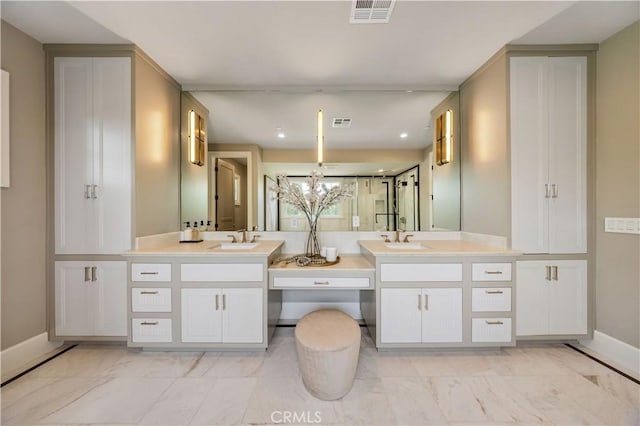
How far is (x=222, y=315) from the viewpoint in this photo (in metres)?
2.13

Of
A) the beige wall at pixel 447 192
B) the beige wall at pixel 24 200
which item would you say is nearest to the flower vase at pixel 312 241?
the beige wall at pixel 447 192

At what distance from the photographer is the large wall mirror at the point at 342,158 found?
9.18 ft

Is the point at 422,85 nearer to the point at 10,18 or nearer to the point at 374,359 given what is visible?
the point at 374,359

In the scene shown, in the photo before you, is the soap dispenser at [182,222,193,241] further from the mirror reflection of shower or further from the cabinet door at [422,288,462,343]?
the cabinet door at [422,288,462,343]

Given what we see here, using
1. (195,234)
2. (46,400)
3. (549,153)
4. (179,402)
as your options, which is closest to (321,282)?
(179,402)

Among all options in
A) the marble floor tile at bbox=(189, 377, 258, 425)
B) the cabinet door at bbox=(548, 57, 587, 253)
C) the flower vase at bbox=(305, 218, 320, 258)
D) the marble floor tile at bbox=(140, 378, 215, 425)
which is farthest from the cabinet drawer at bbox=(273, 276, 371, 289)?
the cabinet door at bbox=(548, 57, 587, 253)

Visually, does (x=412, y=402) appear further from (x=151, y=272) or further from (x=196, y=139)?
(x=196, y=139)

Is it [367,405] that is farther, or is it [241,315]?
[241,315]

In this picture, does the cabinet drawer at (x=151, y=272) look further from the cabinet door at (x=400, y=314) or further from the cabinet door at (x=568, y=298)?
the cabinet door at (x=568, y=298)

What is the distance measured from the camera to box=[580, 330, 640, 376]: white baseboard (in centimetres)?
195

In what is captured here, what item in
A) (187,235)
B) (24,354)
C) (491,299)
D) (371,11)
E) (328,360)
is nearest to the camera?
(328,360)

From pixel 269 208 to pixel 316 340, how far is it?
1.53 meters

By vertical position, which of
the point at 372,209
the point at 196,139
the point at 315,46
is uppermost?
the point at 315,46

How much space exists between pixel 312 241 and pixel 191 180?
147 centimetres
